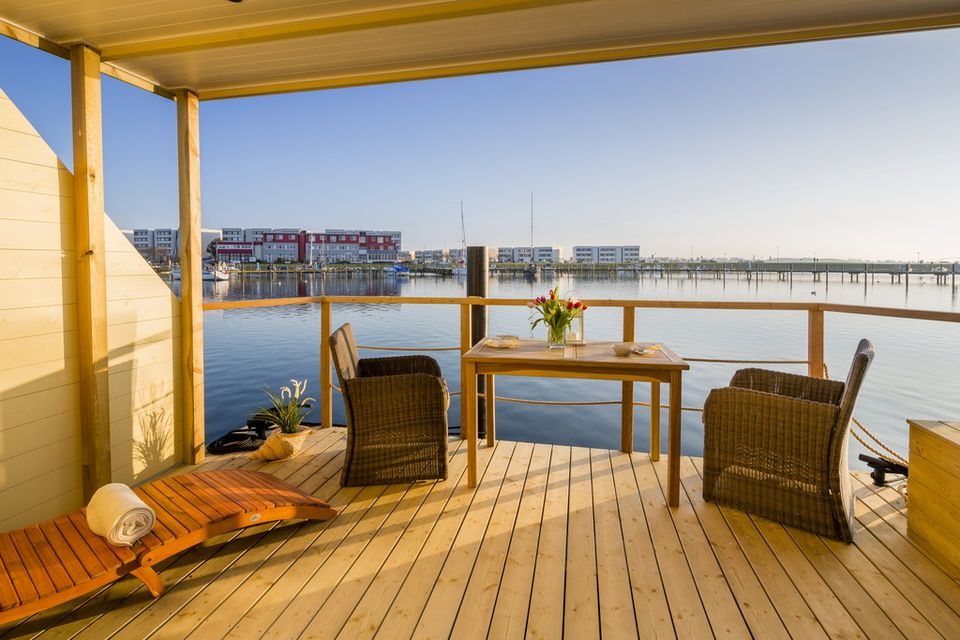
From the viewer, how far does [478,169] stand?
20.7m

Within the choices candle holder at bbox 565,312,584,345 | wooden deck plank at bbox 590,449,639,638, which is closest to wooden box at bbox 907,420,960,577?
wooden deck plank at bbox 590,449,639,638

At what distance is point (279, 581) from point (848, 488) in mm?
2501

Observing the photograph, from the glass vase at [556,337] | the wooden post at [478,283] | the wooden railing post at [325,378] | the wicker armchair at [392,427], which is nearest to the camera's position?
the wicker armchair at [392,427]

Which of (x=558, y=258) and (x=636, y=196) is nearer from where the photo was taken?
(x=636, y=196)

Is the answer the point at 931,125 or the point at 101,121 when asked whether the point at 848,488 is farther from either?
the point at 931,125

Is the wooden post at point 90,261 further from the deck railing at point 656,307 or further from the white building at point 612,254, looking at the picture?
the white building at point 612,254

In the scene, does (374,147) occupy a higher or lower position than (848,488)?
higher

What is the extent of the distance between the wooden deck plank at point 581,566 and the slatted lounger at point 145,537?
1155 mm

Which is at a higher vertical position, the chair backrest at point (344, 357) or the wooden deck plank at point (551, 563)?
the chair backrest at point (344, 357)

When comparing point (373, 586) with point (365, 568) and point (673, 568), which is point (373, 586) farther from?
point (673, 568)

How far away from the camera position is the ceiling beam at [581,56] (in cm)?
231

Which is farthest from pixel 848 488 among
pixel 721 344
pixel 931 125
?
pixel 931 125

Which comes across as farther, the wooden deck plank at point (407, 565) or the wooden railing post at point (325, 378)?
A: the wooden railing post at point (325, 378)

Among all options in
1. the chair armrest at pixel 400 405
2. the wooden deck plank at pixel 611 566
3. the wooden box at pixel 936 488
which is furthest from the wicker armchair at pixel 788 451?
the chair armrest at pixel 400 405
